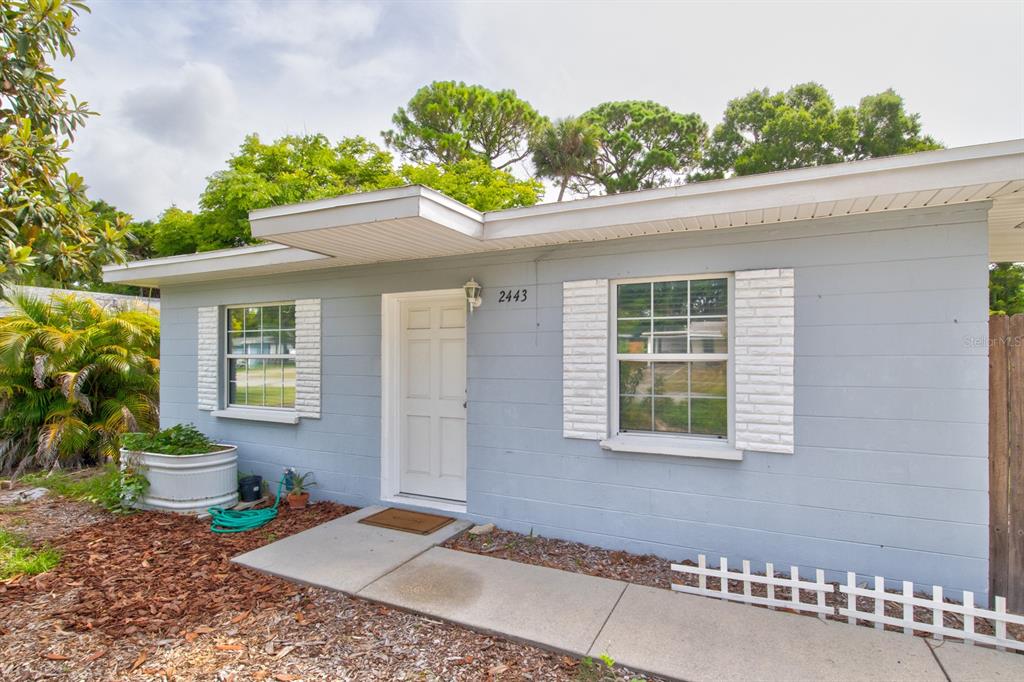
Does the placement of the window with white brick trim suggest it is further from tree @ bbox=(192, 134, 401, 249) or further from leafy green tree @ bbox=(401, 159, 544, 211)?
leafy green tree @ bbox=(401, 159, 544, 211)

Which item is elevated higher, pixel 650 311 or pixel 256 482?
pixel 650 311

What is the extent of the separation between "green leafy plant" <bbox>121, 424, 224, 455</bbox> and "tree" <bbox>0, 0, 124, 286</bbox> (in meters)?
2.31

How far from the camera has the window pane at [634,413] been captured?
4047 millimetres

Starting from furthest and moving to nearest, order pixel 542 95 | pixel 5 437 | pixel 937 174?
pixel 542 95, pixel 5 437, pixel 937 174

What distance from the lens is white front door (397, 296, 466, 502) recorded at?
491 centimetres

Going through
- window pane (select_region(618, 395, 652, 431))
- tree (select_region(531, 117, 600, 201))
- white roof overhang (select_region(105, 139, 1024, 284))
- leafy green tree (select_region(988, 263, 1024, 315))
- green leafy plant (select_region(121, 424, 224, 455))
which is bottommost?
green leafy plant (select_region(121, 424, 224, 455))

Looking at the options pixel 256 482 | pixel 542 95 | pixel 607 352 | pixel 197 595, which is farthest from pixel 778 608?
pixel 542 95

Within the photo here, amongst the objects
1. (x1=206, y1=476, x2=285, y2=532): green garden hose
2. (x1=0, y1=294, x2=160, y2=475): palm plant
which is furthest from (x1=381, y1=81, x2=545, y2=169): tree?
(x1=206, y1=476, x2=285, y2=532): green garden hose

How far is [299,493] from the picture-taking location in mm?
5227

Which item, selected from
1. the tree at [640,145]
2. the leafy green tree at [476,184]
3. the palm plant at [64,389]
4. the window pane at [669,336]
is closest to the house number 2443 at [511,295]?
the window pane at [669,336]

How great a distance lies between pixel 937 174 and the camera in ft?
9.34

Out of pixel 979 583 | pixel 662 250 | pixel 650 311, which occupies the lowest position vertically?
pixel 979 583

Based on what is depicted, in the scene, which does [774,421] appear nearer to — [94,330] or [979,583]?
[979,583]

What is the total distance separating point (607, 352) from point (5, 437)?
794cm
